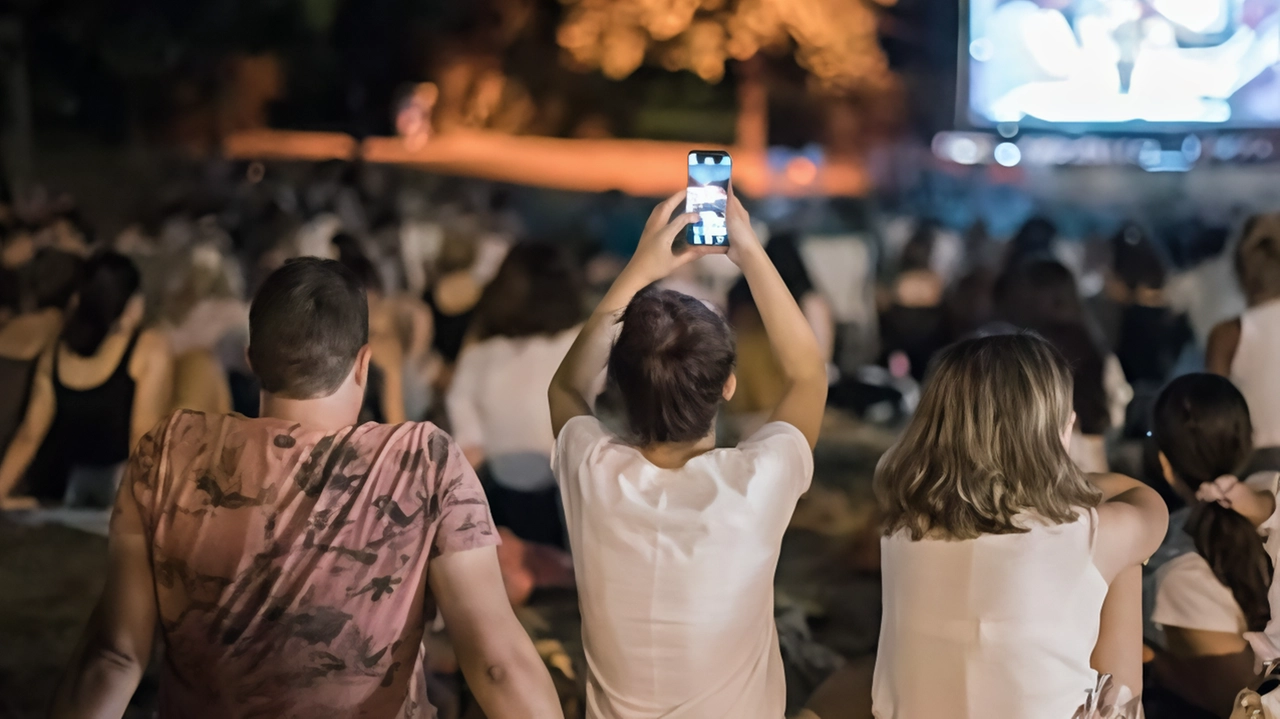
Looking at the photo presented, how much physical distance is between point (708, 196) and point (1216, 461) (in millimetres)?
1156

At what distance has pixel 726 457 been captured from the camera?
4.85 ft

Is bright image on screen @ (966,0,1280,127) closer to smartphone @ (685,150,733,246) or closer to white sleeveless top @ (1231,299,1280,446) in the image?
white sleeveless top @ (1231,299,1280,446)

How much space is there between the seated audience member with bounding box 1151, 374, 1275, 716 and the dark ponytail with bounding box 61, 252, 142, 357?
2.70m

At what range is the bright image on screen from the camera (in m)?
3.48

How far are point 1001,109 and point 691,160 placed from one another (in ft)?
6.97

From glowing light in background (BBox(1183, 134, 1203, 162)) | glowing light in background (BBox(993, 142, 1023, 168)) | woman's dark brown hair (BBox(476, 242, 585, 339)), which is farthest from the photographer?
glowing light in background (BBox(993, 142, 1023, 168))

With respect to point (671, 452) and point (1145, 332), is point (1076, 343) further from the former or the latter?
point (671, 452)

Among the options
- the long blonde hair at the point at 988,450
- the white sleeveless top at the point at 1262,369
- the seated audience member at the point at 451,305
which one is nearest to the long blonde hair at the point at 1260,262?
the white sleeveless top at the point at 1262,369

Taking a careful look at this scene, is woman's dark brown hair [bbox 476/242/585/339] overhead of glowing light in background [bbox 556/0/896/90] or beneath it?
beneath

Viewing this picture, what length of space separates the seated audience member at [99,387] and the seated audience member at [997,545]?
2131mm

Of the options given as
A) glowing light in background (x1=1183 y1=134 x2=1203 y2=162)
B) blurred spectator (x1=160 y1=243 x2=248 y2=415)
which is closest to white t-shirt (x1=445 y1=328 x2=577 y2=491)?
blurred spectator (x1=160 y1=243 x2=248 y2=415)

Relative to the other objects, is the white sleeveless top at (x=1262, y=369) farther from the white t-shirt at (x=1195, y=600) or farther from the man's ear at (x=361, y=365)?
the man's ear at (x=361, y=365)

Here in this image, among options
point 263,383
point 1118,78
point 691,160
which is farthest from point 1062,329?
point 263,383

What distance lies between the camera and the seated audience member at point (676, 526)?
1436 mm
